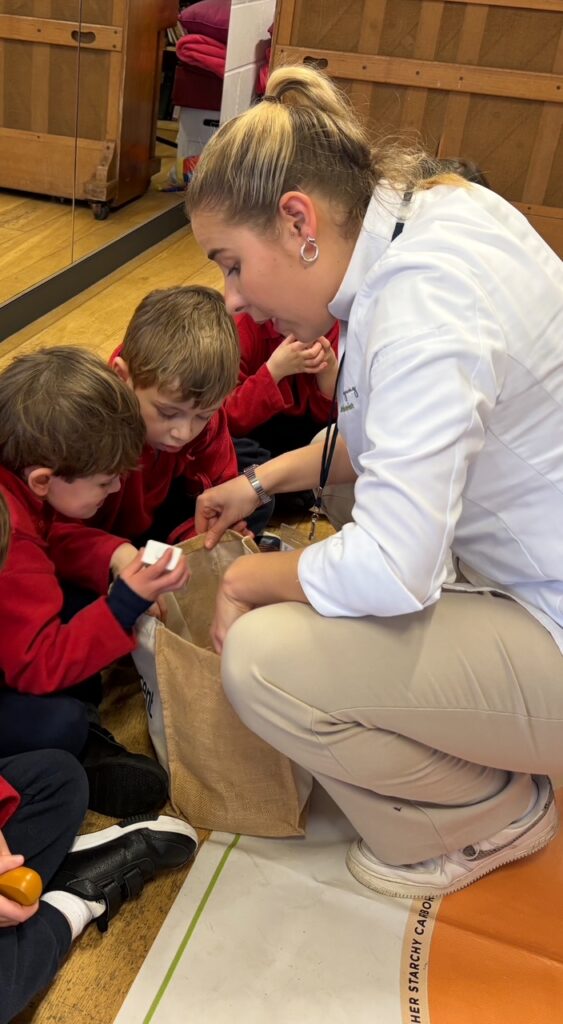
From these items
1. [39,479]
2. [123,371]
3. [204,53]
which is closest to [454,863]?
[39,479]

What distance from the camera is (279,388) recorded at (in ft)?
6.26

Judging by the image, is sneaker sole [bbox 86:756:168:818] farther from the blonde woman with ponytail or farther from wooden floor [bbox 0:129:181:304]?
wooden floor [bbox 0:129:181:304]

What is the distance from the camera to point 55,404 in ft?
4.14

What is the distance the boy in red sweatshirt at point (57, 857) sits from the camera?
1010mm

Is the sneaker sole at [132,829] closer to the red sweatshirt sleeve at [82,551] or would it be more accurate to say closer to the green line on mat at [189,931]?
the green line on mat at [189,931]

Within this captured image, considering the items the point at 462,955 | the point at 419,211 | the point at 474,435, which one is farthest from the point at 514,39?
the point at 462,955

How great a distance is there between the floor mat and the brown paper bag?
0.04 meters

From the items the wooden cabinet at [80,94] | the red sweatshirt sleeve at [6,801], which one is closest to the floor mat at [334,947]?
the red sweatshirt sleeve at [6,801]

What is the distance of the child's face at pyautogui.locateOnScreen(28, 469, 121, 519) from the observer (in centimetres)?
129

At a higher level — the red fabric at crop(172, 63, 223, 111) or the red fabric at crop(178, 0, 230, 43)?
the red fabric at crop(178, 0, 230, 43)

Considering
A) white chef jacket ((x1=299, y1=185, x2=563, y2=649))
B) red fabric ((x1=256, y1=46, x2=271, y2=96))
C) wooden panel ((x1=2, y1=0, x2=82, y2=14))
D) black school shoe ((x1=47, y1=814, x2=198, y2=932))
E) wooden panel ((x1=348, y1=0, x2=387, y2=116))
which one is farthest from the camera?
red fabric ((x1=256, y1=46, x2=271, y2=96))

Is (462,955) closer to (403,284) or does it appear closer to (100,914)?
(100,914)

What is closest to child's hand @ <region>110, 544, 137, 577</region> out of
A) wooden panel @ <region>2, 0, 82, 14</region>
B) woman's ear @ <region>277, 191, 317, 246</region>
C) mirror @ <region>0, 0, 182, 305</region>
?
woman's ear @ <region>277, 191, 317, 246</region>

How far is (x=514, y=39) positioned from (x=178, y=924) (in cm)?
299
